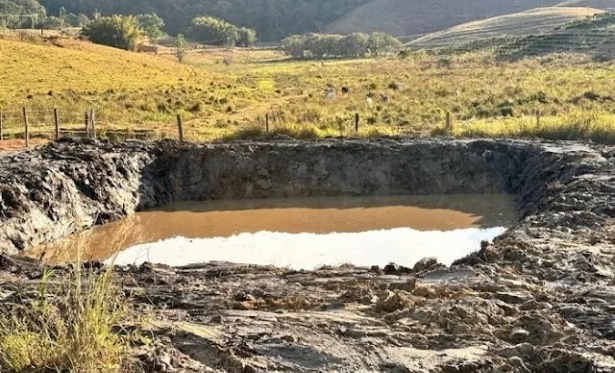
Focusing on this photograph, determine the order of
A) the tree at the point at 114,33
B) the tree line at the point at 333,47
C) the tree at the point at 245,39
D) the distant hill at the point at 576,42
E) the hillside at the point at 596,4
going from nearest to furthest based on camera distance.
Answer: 1. the distant hill at the point at 576,42
2. the tree at the point at 114,33
3. the tree line at the point at 333,47
4. the hillside at the point at 596,4
5. the tree at the point at 245,39

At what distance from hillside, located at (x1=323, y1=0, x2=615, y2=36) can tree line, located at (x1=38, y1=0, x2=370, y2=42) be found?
615 centimetres

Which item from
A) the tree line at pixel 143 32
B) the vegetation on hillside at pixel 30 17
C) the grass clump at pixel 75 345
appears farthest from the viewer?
the vegetation on hillside at pixel 30 17

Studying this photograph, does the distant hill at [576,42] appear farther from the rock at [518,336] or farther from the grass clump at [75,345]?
the grass clump at [75,345]

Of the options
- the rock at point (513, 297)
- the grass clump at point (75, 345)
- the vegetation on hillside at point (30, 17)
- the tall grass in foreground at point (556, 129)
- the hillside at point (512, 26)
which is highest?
the vegetation on hillside at point (30, 17)

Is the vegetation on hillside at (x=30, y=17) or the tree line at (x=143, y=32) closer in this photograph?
the tree line at (x=143, y=32)

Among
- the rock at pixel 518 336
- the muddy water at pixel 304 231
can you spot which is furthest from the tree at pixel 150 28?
the rock at pixel 518 336

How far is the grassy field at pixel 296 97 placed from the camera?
22984 millimetres

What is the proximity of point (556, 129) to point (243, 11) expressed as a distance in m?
131

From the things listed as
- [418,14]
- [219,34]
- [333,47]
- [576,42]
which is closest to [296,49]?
[333,47]

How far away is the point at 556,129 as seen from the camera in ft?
66.4

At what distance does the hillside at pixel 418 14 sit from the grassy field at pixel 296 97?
76.5m

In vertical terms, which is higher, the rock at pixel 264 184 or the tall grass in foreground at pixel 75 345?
the tall grass in foreground at pixel 75 345

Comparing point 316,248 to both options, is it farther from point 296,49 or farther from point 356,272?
point 296,49

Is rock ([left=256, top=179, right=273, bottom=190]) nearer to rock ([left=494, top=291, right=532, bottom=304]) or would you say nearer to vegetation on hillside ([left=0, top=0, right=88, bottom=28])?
rock ([left=494, top=291, right=532, bottom=304])
